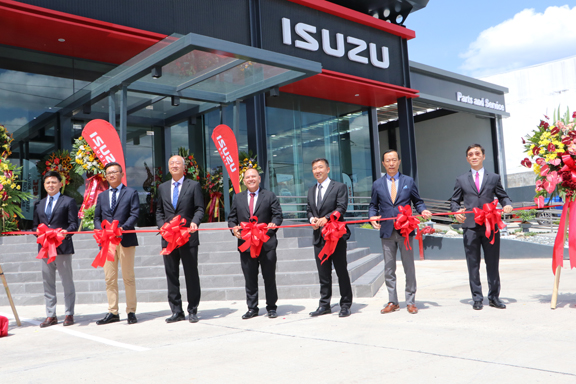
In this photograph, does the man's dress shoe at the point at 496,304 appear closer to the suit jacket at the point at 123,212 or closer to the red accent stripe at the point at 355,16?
the suit jacket at the point at 123,212

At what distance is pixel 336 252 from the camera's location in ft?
18.5

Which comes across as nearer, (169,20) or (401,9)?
(169,20)

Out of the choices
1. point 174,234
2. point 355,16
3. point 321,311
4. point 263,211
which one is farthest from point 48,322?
point 355,16

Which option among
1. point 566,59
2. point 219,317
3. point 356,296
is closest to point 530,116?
point 566,59

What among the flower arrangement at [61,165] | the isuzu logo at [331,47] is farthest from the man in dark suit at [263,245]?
the isuzu logo at [331,47]

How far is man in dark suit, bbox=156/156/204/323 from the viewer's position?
560 cm

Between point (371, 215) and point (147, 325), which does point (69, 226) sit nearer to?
point (147, 325)

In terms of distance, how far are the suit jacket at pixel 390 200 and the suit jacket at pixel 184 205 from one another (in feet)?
6.64

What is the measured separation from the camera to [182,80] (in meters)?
9.87

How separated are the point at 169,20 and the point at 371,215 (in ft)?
26.3

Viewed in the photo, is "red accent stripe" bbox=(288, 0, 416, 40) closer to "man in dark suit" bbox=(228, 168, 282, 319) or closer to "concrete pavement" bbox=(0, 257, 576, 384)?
"man in dark suit" bbox=(228, 168, 282, 319)

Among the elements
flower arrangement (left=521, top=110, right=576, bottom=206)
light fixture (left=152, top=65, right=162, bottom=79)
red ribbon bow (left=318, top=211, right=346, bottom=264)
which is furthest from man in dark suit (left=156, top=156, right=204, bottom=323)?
flower arrangement (left=521, top=110, right=576, bottom=206)

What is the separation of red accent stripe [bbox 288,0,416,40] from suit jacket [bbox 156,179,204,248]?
31.3 ft

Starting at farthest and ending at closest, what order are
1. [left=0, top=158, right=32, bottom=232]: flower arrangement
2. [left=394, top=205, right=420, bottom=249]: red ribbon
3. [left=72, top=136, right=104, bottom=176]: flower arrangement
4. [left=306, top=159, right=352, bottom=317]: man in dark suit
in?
1. [left=72, top=136, right=104, bottom=176]: flower arrangement
2. [left=0, top=158, right=32, bottom=232]: flower arrangement
3. [left=306, top=159, right=352, bottom=317]: man in dark suit
4. [left=394, top=205, right=420, bottom=249]: red ribbon
